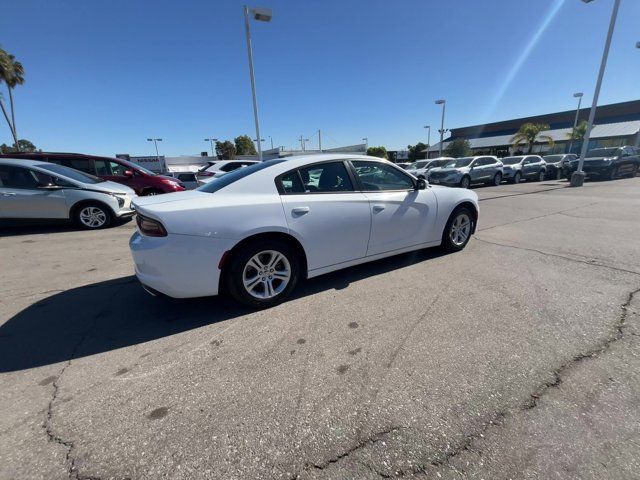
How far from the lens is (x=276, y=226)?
3.07 meters

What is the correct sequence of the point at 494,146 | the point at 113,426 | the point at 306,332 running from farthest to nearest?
1. the point at 494,146
2. the point at 306,332
3. the point at 113,426

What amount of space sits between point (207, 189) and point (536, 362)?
11.1 ft

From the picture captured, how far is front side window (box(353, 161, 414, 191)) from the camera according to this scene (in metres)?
3.82

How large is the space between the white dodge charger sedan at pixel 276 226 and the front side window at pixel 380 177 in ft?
0.05

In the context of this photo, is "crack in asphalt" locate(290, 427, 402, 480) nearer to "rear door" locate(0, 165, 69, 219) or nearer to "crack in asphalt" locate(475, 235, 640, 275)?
"crack in asphalt" locate(475, 235, 640, 275)

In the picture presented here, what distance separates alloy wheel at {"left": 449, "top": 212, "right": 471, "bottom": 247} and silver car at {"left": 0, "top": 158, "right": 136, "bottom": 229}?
7147mm

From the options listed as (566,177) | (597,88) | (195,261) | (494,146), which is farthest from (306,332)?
(494,146)

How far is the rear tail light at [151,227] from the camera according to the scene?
2730 millimetres

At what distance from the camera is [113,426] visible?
6.06 ft

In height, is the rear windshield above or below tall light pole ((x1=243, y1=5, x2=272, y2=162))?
below

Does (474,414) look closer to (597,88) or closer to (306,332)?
(306,332)

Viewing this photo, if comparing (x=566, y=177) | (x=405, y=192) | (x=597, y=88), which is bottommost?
(x=566, y=177)

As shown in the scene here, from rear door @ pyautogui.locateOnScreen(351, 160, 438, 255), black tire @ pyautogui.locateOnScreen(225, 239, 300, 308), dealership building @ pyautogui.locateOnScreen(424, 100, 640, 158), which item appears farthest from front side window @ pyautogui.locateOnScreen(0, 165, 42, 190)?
dealership building @ pyautogui.locateOnScreen(424, 100, 640, 158)

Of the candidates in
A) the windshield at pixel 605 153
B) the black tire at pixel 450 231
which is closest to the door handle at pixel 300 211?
the black tire at pixel 450 231
